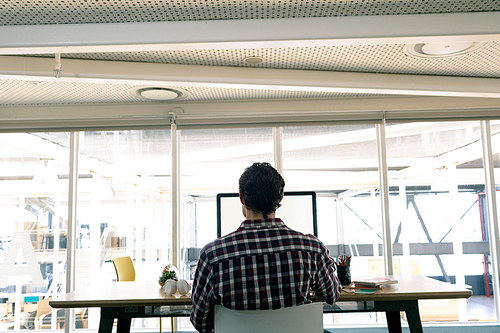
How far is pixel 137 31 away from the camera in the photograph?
7.67 feet

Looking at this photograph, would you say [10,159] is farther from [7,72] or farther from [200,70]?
[200,70]

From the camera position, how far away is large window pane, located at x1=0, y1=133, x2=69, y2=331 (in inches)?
174

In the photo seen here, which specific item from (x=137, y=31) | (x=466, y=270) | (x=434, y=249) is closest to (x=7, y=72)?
(x=137, y=31)

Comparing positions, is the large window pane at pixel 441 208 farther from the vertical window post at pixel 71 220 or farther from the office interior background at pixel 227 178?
the vertical window post at pixel 71 220

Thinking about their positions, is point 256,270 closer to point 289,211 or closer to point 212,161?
point 289,211

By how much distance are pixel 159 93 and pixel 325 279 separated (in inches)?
109

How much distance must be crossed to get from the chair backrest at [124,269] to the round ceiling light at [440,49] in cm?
281

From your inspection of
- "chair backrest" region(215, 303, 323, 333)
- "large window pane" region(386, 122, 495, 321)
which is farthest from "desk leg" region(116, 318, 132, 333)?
Answer: "large window pane" region(386, 122, 495, 321)

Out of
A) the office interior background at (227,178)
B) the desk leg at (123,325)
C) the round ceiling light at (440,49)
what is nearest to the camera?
the desk leg at (123,325)

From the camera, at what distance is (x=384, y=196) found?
4.39m

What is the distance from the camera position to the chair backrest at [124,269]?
3.67 metres

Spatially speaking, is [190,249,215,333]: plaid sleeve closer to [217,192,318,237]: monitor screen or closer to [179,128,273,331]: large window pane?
[217,192,318,237]: monitor screen

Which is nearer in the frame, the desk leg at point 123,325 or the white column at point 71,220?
the desk leg at point 123,325

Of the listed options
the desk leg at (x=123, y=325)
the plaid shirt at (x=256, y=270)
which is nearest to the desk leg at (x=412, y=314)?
the plaid shirt at (x=256, y=270)
